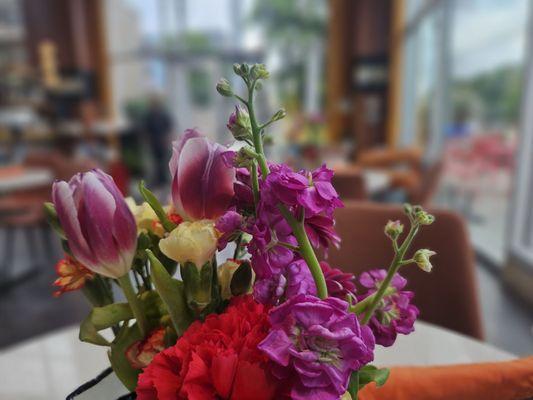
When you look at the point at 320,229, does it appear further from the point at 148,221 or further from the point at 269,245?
the point at 148,221

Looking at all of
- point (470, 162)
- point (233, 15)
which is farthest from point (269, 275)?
point (233, 15)

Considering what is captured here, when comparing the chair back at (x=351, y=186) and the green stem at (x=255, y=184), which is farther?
the chair back at (x=351, y=186)

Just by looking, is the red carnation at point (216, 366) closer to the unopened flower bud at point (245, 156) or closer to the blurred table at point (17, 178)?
the unopened flower bud at point (245, 156)

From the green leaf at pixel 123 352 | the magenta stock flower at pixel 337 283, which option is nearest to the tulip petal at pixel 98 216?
the green leaf at pixel 123 352

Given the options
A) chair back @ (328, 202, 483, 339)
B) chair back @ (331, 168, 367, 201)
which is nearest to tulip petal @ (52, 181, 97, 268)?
chair back @ (328, 202, 483, 339)

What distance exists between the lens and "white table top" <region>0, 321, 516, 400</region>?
0.92 m

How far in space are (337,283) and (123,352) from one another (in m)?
0.25

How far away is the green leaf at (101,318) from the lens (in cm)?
49

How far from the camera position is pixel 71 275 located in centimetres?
50

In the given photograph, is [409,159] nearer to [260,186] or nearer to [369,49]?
[369,49]

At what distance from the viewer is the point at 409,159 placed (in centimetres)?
481

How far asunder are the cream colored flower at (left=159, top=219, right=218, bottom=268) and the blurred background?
113 millimetres

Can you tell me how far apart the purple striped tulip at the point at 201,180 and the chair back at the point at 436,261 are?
825 mm

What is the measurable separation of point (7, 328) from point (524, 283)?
3.47 metres
